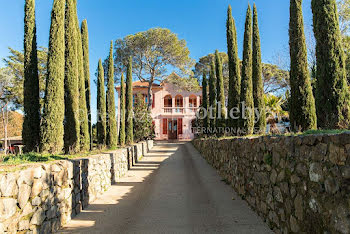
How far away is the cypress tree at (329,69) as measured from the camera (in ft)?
19.4

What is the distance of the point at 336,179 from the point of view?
2.07 meters

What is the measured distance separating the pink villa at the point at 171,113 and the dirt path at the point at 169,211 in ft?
69.6

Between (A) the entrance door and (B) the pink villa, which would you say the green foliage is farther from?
(A) the entrance door

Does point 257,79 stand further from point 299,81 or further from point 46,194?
point 46,194

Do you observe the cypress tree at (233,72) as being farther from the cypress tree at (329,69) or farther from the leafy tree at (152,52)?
the leafy tree at (152,52)

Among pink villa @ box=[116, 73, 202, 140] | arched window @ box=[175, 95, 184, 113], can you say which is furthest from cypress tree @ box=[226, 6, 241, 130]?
arched window @ box=[175, 95, 184, 113]

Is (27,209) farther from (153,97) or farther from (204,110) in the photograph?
(153,97)

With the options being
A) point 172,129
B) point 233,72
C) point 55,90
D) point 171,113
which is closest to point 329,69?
point 233,72

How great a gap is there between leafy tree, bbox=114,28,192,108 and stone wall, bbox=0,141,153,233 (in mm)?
19732

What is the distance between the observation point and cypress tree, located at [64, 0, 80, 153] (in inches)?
374

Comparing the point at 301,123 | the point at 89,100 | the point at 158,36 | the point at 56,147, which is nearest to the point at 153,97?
the point at 158,36

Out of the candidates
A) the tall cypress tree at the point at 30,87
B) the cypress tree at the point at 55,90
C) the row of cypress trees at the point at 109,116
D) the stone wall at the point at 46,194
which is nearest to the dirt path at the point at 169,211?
the stone wall at the point at 46,194

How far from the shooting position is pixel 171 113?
28453 mm

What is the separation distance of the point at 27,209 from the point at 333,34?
769cm
